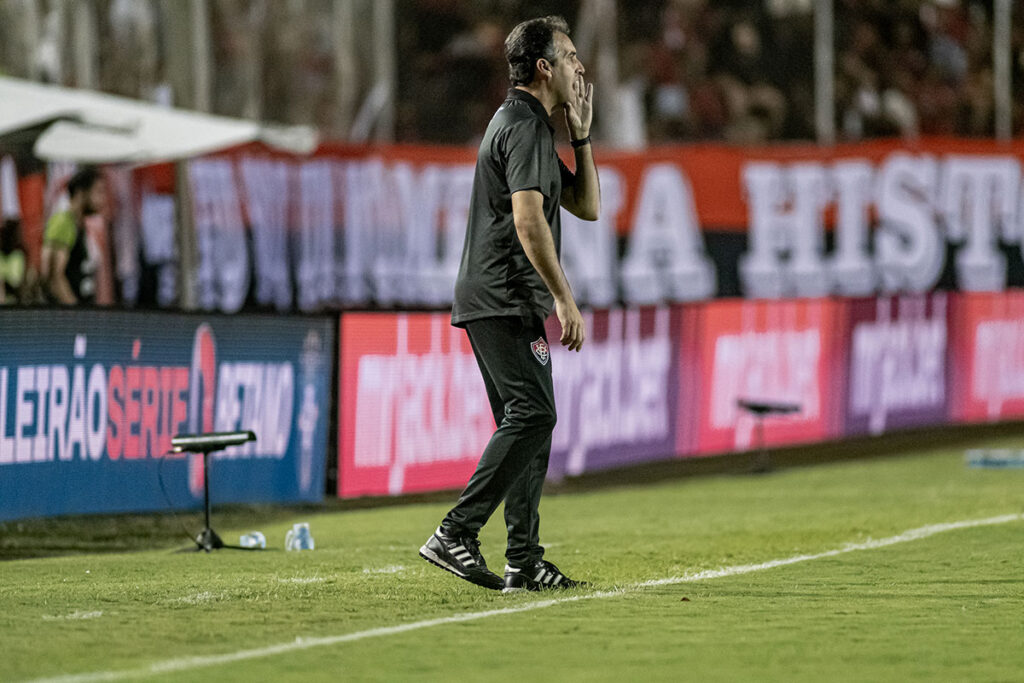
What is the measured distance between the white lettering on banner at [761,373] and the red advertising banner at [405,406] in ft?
10.2

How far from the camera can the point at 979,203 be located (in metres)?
21.8

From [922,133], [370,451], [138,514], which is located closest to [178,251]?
[370,451]

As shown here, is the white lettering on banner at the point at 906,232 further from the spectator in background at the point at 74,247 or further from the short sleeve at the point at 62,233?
the short sleeve at the point at 62,233

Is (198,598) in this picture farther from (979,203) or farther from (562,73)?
(979,203)

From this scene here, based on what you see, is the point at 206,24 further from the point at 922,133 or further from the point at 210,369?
the point at 922,133

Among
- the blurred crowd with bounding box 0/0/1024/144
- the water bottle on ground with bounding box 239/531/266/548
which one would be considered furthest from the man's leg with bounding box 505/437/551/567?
the blurred crowd with bounding box 0/0/1024/144

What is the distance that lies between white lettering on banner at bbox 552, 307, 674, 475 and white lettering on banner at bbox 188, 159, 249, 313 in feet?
15.0

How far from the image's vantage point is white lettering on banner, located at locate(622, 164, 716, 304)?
21031 millimetres

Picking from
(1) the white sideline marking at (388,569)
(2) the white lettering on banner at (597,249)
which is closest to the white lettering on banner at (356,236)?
(2) the white lettering on banner at (597,249)

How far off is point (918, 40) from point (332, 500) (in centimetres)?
1350

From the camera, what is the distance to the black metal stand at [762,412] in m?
15.5

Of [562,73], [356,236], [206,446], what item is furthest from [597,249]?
[562,73]

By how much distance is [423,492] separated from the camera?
13320 mm

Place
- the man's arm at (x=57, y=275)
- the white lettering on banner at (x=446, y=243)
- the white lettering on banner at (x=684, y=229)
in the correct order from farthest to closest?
the white lettering on banner at (x=446, y=243) → the white lettering on banner at (x=684, y=229) → the man's arm at (x=57, y=275)
